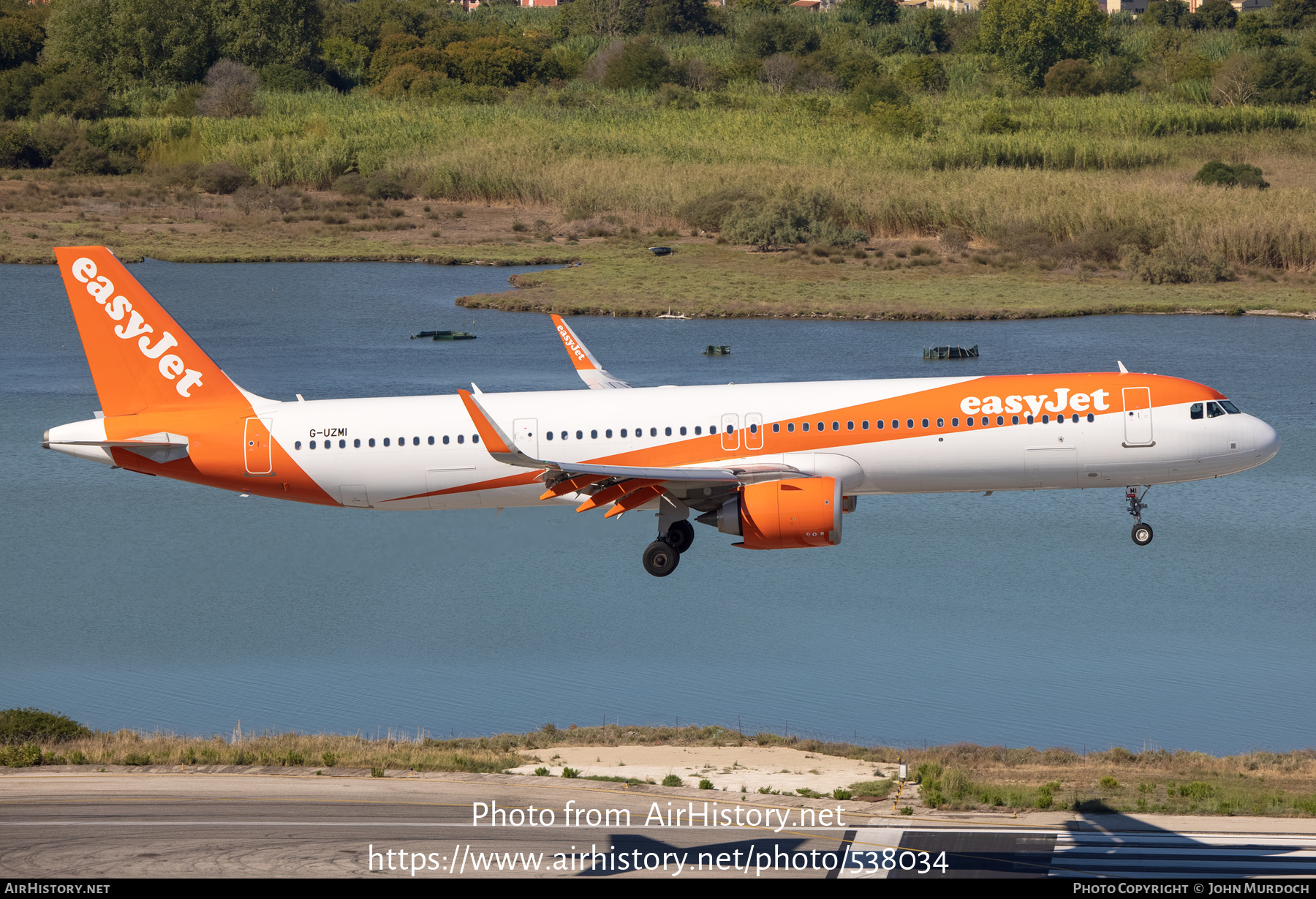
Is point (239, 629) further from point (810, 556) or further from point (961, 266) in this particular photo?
point (961, 266)

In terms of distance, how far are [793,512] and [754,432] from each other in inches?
113

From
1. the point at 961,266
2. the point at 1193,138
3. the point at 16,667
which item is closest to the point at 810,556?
the point at 16,667

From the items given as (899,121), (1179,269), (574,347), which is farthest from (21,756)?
(899,121)

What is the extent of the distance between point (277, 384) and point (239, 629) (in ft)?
127

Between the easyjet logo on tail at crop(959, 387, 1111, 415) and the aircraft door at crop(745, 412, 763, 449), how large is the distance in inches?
230

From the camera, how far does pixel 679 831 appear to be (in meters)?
36.7

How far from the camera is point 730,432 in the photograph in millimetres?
47031

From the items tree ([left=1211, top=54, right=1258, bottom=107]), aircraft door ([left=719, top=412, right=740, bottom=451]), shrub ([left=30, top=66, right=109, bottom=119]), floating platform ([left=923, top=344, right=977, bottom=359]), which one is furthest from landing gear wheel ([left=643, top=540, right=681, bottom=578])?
shrub ([left=30, top=66, right=109, bottom=119])

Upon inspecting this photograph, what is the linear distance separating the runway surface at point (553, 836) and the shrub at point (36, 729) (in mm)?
8155

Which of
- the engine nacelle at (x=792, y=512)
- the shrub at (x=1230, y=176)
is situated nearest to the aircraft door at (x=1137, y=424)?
the engine nacelle at (x=792, y=512)

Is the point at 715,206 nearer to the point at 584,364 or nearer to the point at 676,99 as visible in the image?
the point at 676,99

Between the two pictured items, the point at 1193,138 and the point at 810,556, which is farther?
the point at 1193,138

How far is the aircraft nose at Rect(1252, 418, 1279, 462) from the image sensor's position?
4741 centimetres
